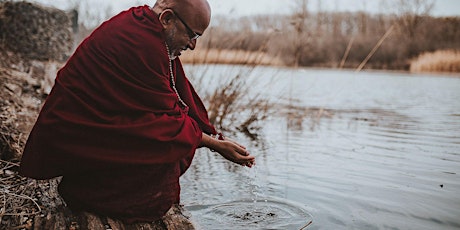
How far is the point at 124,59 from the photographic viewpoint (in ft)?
5.95

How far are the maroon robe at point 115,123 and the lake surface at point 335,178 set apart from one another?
2.70ft

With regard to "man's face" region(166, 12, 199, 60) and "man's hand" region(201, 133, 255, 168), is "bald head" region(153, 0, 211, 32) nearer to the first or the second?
"man's face" region(166, 12, 199, 60)

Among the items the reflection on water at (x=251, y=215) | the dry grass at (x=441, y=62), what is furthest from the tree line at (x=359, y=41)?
the reflection on water at (x=251, y=215)

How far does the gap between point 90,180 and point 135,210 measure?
0.22 m

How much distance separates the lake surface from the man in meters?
0.79

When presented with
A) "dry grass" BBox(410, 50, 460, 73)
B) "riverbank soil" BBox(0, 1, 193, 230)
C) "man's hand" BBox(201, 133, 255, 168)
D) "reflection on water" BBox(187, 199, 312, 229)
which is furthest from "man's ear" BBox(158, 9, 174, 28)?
"dry grass" BBox(410, 50, 460, 73)

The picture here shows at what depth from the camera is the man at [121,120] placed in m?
1.79

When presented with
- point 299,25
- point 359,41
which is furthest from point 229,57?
point 359,41

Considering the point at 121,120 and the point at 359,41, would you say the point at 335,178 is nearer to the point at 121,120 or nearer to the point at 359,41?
the point at 121,120

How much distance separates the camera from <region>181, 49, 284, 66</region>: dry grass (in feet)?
16.9

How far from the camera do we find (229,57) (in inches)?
207

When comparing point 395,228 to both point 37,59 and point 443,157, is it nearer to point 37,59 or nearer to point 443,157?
point 443,157

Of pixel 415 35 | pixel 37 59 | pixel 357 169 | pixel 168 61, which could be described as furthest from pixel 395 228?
pixel 415 35

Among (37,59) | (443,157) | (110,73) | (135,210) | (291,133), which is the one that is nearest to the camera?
(110,73)
